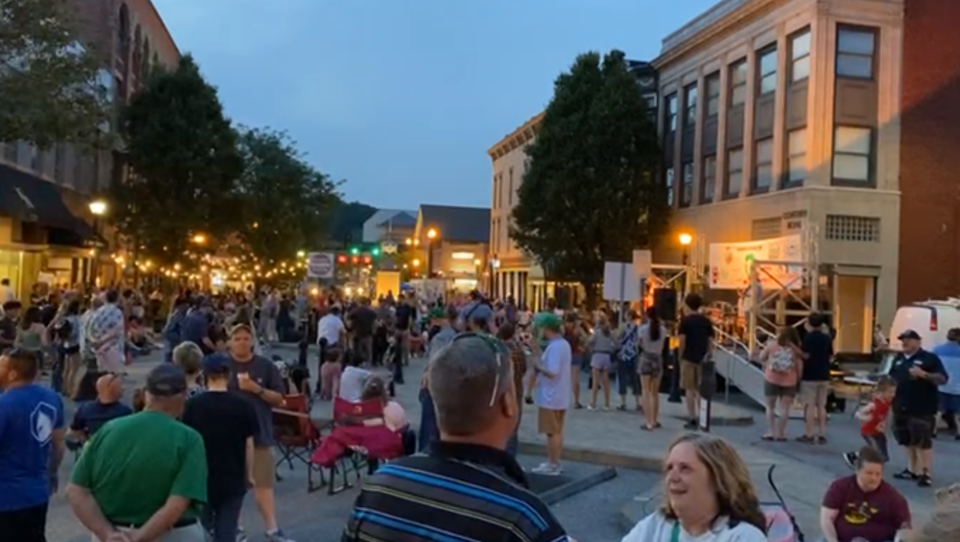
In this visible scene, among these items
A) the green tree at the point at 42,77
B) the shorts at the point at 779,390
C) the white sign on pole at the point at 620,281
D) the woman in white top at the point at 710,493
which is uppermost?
the green tree at the point at 42,77

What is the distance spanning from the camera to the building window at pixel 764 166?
3350cm

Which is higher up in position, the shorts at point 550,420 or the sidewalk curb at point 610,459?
the shorts at point 550,420

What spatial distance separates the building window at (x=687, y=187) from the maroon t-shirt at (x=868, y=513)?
109 feet

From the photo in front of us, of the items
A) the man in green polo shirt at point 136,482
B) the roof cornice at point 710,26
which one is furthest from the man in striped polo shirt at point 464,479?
the roof cornice at point 710,26

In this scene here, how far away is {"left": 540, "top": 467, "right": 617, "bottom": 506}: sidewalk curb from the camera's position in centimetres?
1088

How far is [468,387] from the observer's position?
2.62 m

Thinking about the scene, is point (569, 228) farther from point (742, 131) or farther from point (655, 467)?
point (655, 467)

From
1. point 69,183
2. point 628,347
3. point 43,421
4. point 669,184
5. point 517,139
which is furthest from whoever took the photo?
point 517,139

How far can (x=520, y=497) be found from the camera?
253cm

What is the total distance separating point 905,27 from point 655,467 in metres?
23.4

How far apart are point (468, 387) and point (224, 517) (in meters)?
4.68

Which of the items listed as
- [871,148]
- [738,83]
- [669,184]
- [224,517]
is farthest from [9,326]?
[669,184]

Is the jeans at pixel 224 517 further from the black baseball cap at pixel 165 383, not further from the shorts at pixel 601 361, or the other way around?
the shorts at pixel 601 361

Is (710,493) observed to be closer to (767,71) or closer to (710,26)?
(767,71)
